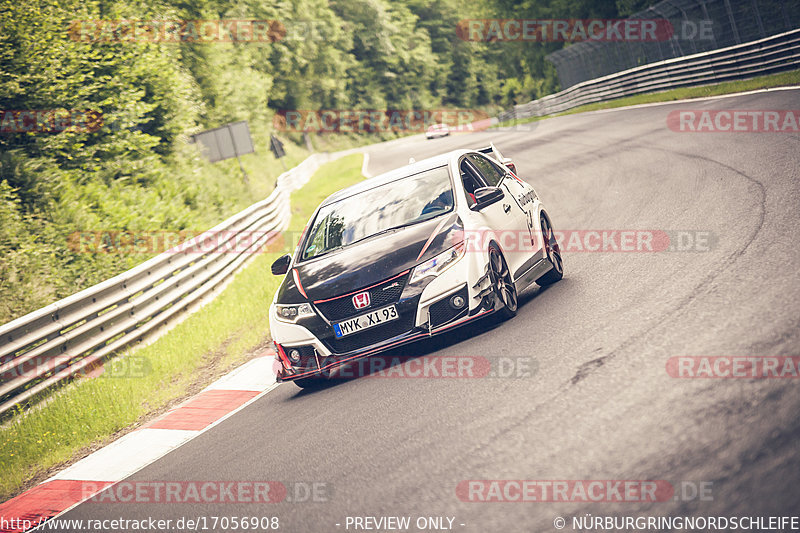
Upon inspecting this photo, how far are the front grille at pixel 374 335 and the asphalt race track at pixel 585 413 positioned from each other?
1.14 feet

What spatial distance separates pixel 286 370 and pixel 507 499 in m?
3.59

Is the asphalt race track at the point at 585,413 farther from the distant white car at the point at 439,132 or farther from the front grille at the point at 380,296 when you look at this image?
the distant white car at the point at 439,132

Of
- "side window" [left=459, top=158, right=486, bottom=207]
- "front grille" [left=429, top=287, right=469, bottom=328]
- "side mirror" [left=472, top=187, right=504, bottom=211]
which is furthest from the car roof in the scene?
"front grille" [left=429, top=287, right=469, bottom=328]

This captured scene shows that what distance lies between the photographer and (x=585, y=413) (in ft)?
14.5

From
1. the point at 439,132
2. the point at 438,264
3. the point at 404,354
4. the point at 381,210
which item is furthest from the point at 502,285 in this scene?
the point at 439,132

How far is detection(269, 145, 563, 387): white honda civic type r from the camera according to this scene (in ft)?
21.1

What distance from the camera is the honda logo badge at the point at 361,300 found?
6.45 meters

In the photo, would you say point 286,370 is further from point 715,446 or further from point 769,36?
point 769,36

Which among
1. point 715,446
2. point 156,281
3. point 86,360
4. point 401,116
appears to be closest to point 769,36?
point 156,281

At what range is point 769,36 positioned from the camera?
21.5 meters

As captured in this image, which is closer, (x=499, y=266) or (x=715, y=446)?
(x=715, y=446)

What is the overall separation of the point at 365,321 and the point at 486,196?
172 centimetres

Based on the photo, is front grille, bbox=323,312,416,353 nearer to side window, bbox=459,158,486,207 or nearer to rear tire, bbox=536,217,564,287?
side window, bbox=459,158,486,207

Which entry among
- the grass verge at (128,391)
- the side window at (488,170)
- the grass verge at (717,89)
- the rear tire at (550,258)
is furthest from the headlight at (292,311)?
the grass verge at (717,89)
